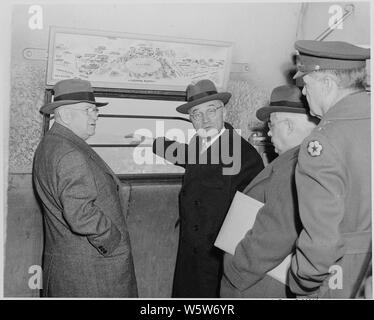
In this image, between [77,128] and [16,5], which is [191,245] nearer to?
[77,128]

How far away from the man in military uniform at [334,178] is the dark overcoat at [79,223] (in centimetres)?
93

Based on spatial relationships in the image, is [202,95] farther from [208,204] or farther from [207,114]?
[208,204]

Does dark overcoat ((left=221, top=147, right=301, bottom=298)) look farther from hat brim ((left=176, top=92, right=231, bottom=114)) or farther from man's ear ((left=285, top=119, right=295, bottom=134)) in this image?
hat brim ((left=176, top=92, right=231, bottom=114))

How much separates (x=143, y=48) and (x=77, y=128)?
702mm

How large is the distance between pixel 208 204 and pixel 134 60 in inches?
40.1

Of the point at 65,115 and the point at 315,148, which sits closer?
the point at 315,148

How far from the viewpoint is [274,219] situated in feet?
5.39

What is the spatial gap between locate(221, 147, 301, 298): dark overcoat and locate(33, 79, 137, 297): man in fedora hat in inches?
23.6

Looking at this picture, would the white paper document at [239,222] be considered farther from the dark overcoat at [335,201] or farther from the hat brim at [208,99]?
the hat brim at [208,99]

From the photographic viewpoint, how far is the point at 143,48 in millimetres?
2479

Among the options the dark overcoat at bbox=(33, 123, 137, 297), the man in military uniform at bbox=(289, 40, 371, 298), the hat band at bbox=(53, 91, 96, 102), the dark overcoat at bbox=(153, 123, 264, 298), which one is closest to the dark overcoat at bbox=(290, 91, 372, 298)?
the man in military uniform at bbox=(289, 40, 371, 298)

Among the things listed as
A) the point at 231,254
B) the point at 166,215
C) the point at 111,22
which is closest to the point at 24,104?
the point at 111,22

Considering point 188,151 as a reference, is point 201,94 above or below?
above

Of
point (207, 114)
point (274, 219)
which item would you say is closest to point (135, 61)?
point (207, 114)
